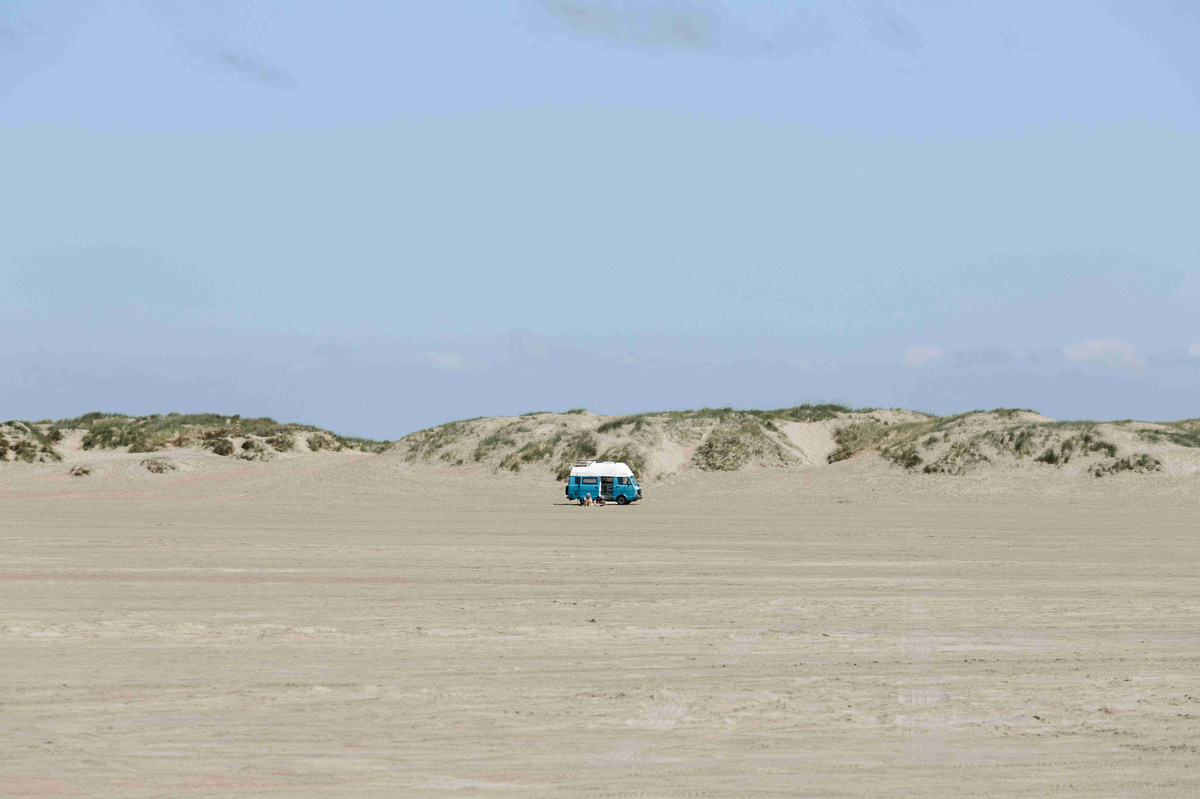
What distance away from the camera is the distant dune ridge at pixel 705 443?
4066 centimetres

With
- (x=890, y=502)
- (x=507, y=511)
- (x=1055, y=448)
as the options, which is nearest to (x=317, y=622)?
(x=507, y=511)

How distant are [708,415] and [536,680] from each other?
43.4 m

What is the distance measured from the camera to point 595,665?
9.94 m

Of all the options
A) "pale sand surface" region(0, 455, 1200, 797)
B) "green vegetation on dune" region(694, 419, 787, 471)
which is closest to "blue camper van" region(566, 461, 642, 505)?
"green vegetation on dune" region(694, 419, 787, 471)

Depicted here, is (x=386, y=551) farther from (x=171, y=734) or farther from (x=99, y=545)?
(x=171, y=734)

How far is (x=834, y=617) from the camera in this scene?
1277 centimetres

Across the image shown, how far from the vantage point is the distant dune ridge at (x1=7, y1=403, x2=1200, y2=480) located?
40656 millimetres

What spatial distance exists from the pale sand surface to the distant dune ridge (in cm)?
1789

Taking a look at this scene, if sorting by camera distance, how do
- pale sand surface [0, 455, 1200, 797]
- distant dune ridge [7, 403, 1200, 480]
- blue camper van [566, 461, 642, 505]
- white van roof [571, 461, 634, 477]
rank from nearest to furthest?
1. pale sand surface [0, 455, 1200, 797]
2. blue camper van [566, 461, 642, 505]
3. white van roof [571, 461, 634, 477]
4. distant dune ridge [7, 403, 1200, 480]

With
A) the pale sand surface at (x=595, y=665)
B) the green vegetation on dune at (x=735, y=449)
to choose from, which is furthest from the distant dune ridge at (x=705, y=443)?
the pale sand surface at (x=595, y=665)

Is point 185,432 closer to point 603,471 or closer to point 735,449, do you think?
point 735,449

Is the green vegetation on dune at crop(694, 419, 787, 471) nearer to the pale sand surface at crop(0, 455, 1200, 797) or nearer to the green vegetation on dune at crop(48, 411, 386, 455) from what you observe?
the pale sand surface at crop(0, 455, 1200, 797)

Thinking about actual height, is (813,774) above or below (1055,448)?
below

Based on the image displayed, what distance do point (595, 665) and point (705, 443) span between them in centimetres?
3786
